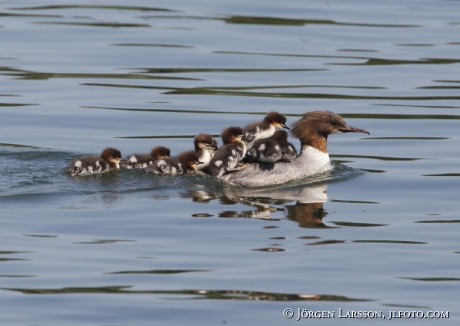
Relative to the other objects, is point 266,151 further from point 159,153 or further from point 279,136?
point 159,153

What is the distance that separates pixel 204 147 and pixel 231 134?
0.36 m

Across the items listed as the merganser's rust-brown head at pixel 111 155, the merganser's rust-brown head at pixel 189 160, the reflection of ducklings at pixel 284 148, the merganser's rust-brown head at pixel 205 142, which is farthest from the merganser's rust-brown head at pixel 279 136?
the merganser's rust-brown head at pixel 111 155

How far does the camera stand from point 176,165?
36.6ft

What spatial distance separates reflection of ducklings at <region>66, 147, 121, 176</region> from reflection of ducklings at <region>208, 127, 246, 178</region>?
103cm

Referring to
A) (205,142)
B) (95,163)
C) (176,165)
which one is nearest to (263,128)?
(205,142)

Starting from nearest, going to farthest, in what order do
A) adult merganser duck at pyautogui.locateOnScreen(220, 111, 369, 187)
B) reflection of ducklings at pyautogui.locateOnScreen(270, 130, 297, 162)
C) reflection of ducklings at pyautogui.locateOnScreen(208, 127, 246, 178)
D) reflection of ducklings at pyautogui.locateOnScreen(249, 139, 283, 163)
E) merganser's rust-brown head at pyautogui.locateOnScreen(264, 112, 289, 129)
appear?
reflection of ducklings at pyautogui.locateOnScreen(249, 139, 283, 163)
reflection of ducklings at pyautogui.locateOnScreen(208, 127, 246, 178)
reflection of ducklings at pyautogui.locateOnScreen(270, 130, 297, 162)
adult merganser duck at pyautogui.locateOnScreen(220, 111, 369, 187)
merganser's rust-brown head at pyautogui.locateOnScreen(264, 112, 289, 129)

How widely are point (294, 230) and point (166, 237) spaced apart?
1.15m

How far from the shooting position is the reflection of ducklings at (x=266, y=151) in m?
11.0

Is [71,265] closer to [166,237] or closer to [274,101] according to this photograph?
[166,237]

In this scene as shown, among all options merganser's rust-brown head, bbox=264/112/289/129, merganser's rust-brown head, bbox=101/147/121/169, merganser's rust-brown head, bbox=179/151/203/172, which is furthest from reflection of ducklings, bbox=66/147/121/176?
merganser's rust-brown head, bbox=264/112/289/129

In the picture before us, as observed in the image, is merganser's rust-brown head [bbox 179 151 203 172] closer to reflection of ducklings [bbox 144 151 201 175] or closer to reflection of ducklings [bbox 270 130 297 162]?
reflection of ducklings [bbox 144 151 201 175]

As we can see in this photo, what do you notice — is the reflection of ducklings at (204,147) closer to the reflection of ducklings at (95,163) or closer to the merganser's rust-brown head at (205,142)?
the merganser's rust-brown head at (205,142)

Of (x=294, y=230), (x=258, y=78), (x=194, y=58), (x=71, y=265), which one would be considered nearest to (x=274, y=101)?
(x=258, y=78)

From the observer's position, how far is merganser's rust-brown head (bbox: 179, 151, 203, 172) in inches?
443
